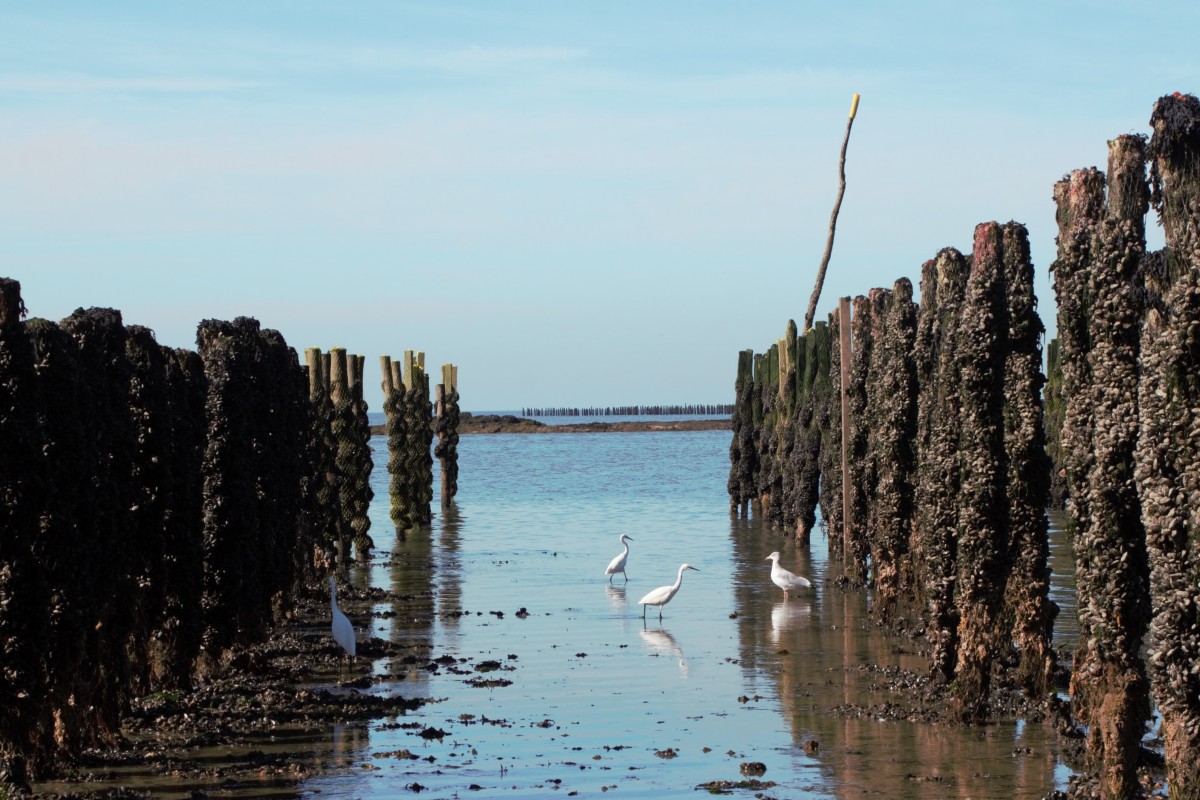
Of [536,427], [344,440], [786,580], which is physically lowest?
[786,580]

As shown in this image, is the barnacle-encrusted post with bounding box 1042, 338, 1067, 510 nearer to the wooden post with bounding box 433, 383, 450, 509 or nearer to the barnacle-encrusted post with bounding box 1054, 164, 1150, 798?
the wooden post with bounding box 433, 383, 450, 509

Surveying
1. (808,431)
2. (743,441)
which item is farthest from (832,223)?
(808,431)

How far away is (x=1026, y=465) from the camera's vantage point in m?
11.2

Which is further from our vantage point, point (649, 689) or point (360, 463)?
point (360, 463)

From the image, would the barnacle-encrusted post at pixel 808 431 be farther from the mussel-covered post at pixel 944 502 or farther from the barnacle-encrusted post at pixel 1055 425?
the mussel-covered post at pixel 944 502

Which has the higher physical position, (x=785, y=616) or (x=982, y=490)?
(x=982, y=490)

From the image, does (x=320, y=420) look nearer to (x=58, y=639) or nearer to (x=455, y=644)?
(x=455, y=644)

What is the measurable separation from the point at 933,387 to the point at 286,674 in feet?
21.9

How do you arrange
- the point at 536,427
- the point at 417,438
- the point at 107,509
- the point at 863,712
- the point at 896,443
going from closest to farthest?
the point at 107,509 → the point at 863,712 → the point at 896,443 → the point at 417,438 → the point at 536,427

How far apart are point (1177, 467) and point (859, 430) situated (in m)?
11.7

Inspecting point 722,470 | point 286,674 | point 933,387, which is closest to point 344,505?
point 286,674

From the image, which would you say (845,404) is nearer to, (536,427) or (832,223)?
(832,223)

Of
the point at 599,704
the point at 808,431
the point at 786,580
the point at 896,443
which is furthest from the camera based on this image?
the point at 808,431

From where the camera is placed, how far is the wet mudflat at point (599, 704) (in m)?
10.1
